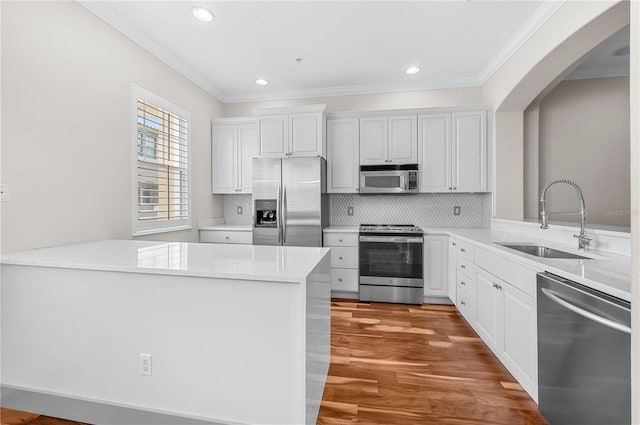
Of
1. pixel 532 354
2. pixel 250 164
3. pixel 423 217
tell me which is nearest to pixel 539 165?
pixel 423 217

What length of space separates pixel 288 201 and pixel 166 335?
2.37 meters

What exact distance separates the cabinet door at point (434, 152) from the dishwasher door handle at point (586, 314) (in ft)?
7.82

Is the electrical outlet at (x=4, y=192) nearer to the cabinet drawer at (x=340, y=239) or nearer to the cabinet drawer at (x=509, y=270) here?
the cabinet drawer at (x=340, y=239)

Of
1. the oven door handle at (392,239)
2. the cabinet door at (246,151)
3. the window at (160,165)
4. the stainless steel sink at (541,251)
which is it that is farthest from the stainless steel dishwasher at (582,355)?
the cabinet door at (246,151)

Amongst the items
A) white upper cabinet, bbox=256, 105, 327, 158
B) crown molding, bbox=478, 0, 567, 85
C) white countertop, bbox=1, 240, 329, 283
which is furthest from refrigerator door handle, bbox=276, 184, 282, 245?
crown molding, bbox=478, 0, 567, 85

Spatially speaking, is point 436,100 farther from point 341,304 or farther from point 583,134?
point 341,304

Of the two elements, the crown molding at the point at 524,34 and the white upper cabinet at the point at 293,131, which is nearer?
the crown molding at the point at 524,34

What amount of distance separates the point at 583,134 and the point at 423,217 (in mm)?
2065

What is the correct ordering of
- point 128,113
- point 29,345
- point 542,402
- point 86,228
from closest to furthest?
point 542,402 < point 29,345 < point 86,228 < point 128,113

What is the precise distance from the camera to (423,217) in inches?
165

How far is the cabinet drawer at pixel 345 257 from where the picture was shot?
3.78m

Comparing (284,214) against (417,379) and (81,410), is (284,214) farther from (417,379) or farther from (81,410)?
(81,410)

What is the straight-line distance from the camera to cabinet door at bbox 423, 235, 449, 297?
142 inches

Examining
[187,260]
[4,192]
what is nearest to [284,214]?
[187,260]
